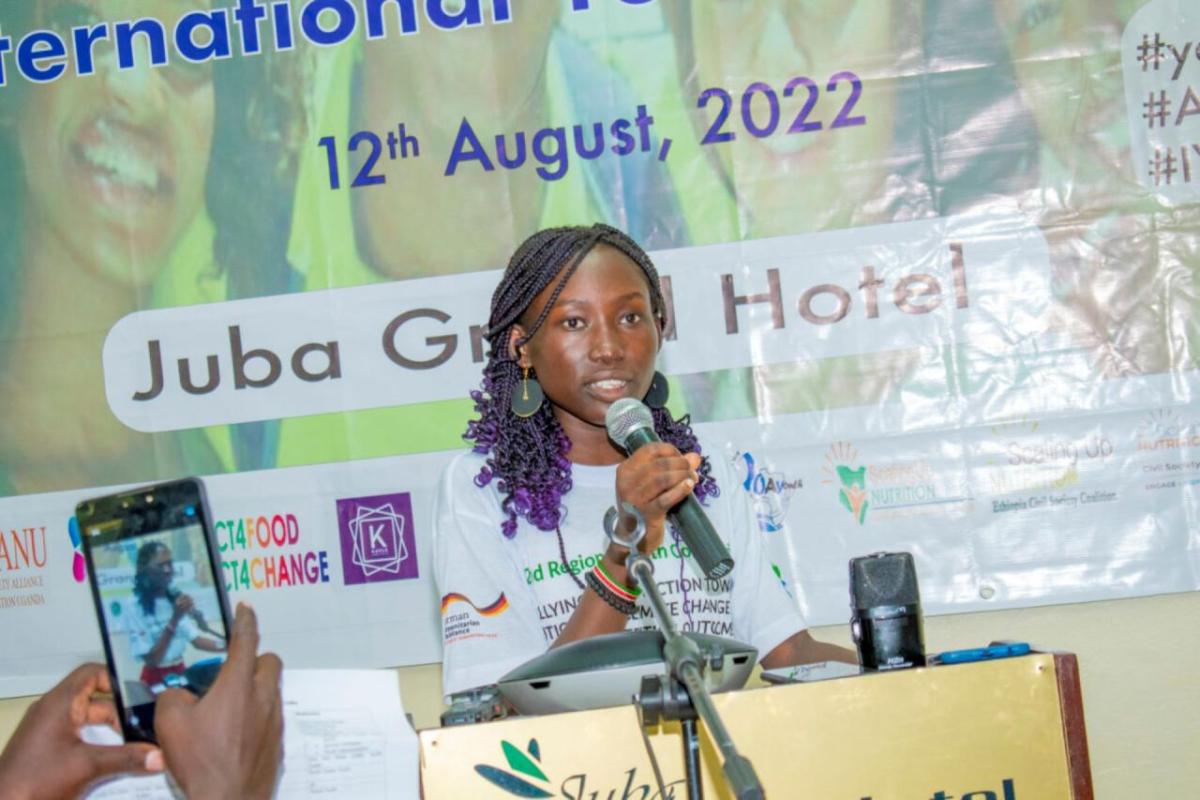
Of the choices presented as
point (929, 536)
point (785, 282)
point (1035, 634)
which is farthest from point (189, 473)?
point (1035, 634)

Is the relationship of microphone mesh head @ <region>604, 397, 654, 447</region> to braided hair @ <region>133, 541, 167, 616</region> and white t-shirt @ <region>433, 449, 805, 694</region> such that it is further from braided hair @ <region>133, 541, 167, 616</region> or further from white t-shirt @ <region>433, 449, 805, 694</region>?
braided hair @ <region>133, 541, 167, 616</region>

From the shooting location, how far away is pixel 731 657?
128 centimetres

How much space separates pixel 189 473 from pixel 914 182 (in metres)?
1.76

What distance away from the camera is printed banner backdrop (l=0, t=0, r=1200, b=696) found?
2.84 metres

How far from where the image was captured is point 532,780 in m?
1.26

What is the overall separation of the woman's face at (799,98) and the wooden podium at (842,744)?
68.9 inches

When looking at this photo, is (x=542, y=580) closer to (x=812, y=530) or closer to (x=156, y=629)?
(x=156, y=629)

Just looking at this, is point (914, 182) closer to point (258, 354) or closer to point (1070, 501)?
point (1070, 501)

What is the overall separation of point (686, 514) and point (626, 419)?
25 cm

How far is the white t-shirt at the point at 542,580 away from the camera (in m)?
1.80

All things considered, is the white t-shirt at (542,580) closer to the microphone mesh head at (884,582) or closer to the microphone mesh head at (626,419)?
the microphone mesh head at (626,419)

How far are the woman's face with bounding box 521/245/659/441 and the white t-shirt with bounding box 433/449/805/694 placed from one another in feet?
0.44

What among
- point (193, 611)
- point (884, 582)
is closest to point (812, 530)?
point (884, 582)

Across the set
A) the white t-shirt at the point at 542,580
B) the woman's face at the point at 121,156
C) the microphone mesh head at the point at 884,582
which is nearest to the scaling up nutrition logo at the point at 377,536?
the woman's face at the point at 121,156
